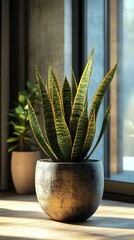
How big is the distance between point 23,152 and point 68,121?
3.87 feet

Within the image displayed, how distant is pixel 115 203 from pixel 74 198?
2.86 ft

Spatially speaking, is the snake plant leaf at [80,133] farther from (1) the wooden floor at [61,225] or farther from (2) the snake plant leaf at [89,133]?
(1) the wooden floor at [61,225]

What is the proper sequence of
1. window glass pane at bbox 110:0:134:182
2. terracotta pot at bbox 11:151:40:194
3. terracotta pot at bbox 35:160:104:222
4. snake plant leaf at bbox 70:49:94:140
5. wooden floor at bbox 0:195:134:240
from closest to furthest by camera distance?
1. wooden floor at bbox 0:195:134:240
2. terracotta pot at bbox 35:160:104:222
3. snake plant leaf at bbox 70:49:94:140
4. window glass pane at bbox 110:0:134:182
5. terracotta pot at bbox 11:151:40:194

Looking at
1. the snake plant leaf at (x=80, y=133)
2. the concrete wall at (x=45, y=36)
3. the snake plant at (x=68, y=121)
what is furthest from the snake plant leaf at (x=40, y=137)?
the concrete wall at (x=45, y=36)

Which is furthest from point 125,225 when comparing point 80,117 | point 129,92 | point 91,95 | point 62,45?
point 62,45

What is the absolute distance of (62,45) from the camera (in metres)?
4.06

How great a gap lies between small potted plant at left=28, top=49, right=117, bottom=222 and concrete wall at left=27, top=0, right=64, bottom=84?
1.21 metres

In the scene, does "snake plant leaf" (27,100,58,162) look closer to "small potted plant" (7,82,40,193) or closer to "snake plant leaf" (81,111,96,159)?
"snake plant leaf" (81,111,96,159)

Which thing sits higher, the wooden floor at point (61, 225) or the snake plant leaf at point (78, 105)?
the snake plant leaf at point (78, 105)

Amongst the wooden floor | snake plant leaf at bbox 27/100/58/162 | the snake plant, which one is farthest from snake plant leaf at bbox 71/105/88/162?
the wooden floor

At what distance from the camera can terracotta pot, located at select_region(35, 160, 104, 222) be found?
2.76m

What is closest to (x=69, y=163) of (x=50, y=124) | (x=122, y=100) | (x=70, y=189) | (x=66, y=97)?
(x=70, y=189)

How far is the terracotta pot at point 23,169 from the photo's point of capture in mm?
4023

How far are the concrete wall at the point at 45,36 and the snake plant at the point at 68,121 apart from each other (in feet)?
3.86
